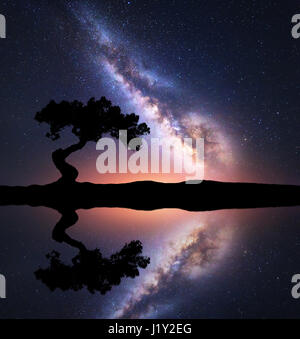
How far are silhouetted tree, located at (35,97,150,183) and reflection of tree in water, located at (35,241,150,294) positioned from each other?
12350mm

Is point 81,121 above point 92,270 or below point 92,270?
above

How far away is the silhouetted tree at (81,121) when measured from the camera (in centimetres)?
1781

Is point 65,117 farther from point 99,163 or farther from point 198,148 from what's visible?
point 198,148

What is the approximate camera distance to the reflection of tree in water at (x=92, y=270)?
464 cm

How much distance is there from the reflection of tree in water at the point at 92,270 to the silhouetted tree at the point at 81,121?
486 inches

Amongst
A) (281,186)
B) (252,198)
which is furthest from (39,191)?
(281,186)

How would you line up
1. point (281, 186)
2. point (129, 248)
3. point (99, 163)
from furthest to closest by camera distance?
1. point (281, 186)
2. point (99, 163)
3. point (129, 248)

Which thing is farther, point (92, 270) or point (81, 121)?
point (81, 121)

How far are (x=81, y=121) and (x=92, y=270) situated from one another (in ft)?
45.6

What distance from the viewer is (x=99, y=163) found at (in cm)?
1371

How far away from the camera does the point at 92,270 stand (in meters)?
5.07

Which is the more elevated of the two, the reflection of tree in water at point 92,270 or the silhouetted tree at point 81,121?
the silhouetted tree at point 81,121

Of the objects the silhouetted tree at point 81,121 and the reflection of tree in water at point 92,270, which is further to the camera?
the silhouetted tree at point 81,121
